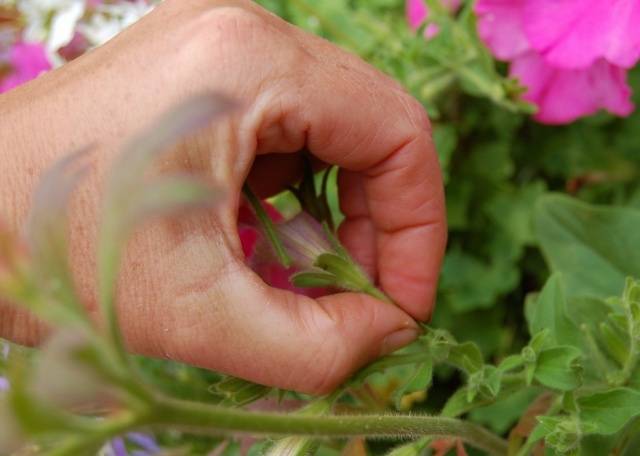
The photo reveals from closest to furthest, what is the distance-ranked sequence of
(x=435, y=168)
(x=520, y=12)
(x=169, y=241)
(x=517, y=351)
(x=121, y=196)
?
(x=121, y=196), (x=169, y=241), (x=435, y=168), (x=520, y=12), (x=517, y=351)

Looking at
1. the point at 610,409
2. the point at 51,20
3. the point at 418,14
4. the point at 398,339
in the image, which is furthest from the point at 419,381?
the point at 51,20

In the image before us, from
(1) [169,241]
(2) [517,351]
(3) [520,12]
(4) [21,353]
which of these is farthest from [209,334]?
(2) [517,351]

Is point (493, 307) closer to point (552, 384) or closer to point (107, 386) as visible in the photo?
point (552, 384)

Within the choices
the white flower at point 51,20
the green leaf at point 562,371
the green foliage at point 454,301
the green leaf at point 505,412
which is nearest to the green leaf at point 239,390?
the green foliage at point 454,301

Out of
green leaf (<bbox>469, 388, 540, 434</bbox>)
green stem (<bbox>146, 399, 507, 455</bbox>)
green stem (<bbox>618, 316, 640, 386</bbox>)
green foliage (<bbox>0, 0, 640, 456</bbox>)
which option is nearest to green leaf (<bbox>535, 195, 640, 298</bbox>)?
green foliage (<bbox>0, 0, 640, 456</bbox>)

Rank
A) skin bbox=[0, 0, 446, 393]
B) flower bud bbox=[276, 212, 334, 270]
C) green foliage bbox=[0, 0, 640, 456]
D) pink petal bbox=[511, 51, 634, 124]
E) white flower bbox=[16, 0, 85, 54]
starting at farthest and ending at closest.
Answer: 1. white flower bbox=[16, 0, 85, 54]
2. pink petal bbox=[511, 51, 634, 124]
3. flower bud bbox=[276, 212, 334, 270]
4. skin bbox=[0, 0, 446, 393]
5. green foliage bbox=[0, 0, 640, 456]

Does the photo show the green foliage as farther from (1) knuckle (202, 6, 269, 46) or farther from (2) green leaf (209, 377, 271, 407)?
(1) knuckle (202, 6, 269, 46)
